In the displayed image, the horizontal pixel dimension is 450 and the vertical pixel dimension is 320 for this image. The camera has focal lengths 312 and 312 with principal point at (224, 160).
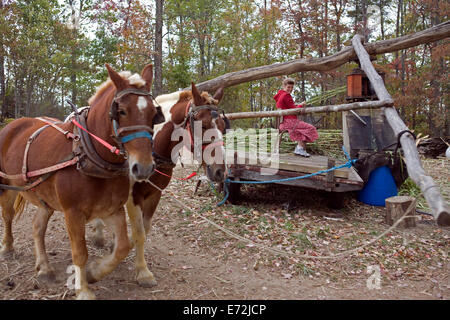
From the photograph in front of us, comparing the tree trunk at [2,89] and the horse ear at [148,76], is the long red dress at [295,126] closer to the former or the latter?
the horse ear at [148,76]

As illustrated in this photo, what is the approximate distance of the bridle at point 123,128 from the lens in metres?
2.49

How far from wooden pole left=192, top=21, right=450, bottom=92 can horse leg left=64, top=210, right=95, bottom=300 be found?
4.65m

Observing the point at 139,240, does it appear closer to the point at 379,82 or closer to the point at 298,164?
the point at 298,164

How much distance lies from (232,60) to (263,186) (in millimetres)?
13650

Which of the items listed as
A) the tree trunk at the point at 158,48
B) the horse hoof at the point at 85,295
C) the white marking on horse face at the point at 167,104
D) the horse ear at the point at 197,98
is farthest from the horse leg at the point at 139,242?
the tree trunk at the point at 158,48

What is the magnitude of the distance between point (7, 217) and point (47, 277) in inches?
49.9

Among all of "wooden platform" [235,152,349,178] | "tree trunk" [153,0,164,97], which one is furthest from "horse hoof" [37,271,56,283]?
"tree trunk" [153,0,164,97]

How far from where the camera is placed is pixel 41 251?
376 cm

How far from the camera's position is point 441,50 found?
1363 cm

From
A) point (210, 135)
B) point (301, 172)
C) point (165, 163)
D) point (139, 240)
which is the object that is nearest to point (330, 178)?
point (301, 172)

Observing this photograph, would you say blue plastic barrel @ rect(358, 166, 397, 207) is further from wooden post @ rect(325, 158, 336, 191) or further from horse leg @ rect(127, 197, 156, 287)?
horse leg @ rect(127, 197, 156, 287)

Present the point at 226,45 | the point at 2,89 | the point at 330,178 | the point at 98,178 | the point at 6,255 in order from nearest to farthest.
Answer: the point at 98,178, the point at 6,255, the point at 330,178, the point at 2,89, the point at 226,45

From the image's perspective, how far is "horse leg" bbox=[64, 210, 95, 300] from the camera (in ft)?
9.19

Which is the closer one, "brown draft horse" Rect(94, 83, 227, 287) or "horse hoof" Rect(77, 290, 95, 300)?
"horse hoof" Rect(77, 290, 95, 300)
